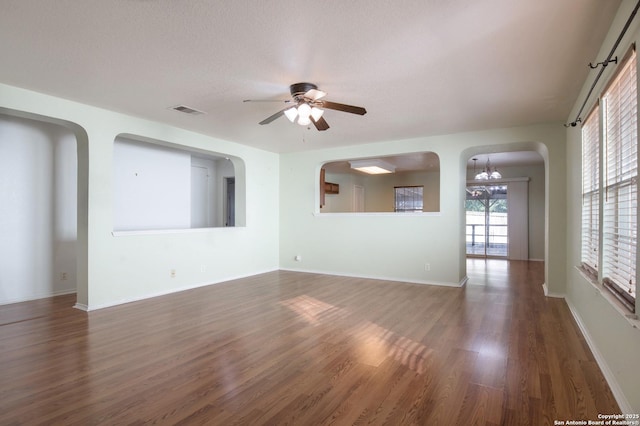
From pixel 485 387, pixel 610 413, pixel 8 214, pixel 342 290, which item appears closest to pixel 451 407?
pixel 485 387

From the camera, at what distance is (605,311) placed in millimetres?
2518

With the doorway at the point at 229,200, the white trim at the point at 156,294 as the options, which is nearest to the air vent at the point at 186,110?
the white trim at the point at 156,294

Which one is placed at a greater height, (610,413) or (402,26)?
(402,26)

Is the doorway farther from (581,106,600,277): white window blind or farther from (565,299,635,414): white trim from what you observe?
(565,299,635,414): white trim

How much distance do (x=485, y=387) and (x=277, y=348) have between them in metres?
1.62

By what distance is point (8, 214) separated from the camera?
15.3ft

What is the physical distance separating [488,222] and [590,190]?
22.9 feet

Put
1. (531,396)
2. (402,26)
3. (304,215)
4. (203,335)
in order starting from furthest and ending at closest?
(304,215) → (203,335) → (402,26) → (531,396)

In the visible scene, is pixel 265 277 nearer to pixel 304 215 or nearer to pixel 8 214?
pixel 304 215

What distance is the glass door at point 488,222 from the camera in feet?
31.4

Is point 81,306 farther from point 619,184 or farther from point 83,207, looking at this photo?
point 619,184

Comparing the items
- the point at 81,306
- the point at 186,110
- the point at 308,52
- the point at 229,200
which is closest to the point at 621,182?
the point at 308,52

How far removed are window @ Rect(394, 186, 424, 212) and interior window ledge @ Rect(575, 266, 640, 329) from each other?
23.2 feet

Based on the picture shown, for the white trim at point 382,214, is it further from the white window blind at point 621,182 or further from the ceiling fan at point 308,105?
the white window blind at point 621,182
